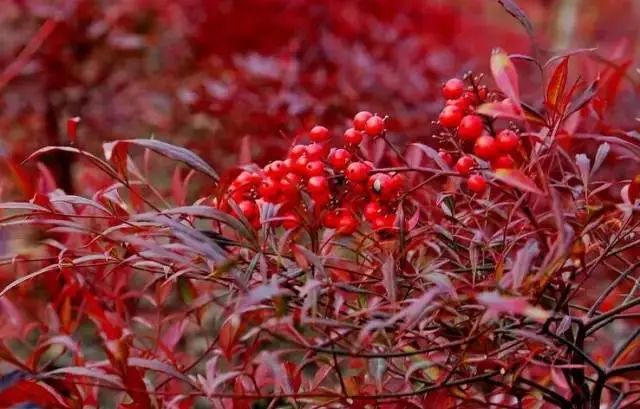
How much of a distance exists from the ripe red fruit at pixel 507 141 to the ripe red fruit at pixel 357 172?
13 cm

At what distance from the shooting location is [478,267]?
0.95m

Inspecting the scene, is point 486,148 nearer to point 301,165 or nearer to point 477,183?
point 477,183

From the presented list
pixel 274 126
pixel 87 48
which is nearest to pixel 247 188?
pixel 274 126

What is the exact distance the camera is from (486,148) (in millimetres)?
818

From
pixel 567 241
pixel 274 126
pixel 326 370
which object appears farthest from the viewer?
pixel 274 126

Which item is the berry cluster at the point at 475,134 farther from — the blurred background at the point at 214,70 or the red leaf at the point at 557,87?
the blurred background at the point at 214,70

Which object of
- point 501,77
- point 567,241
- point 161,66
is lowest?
point 161,66

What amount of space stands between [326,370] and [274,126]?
1.30m

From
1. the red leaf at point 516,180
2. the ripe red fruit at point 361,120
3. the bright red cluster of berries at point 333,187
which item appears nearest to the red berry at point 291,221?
the bright red cluster of berries at point 333,187

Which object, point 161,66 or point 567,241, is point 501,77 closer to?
point 567,241

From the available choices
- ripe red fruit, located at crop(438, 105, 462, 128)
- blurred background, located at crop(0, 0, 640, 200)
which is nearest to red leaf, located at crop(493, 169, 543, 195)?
ripe red fruit, located at crop(438, 105, 462, 128)

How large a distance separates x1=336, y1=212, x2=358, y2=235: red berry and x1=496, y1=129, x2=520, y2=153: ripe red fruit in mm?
172

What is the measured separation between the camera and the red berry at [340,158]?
912mm

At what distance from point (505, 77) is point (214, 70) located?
2.10 m
